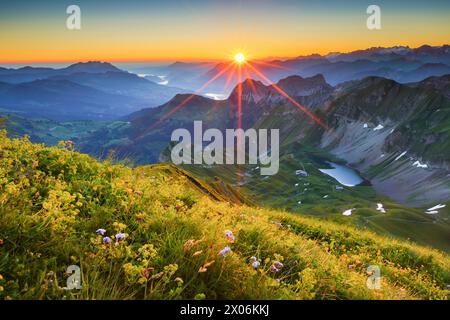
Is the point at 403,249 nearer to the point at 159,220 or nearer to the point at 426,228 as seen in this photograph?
the point at 159,220

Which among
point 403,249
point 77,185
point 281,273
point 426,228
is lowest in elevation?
point 426,228

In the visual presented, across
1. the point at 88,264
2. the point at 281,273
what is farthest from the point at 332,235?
the point at 88,264

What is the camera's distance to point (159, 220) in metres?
6.42

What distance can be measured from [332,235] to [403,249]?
118 inches

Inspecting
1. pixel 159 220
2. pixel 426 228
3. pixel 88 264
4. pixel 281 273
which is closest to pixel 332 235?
pixel 281 273
